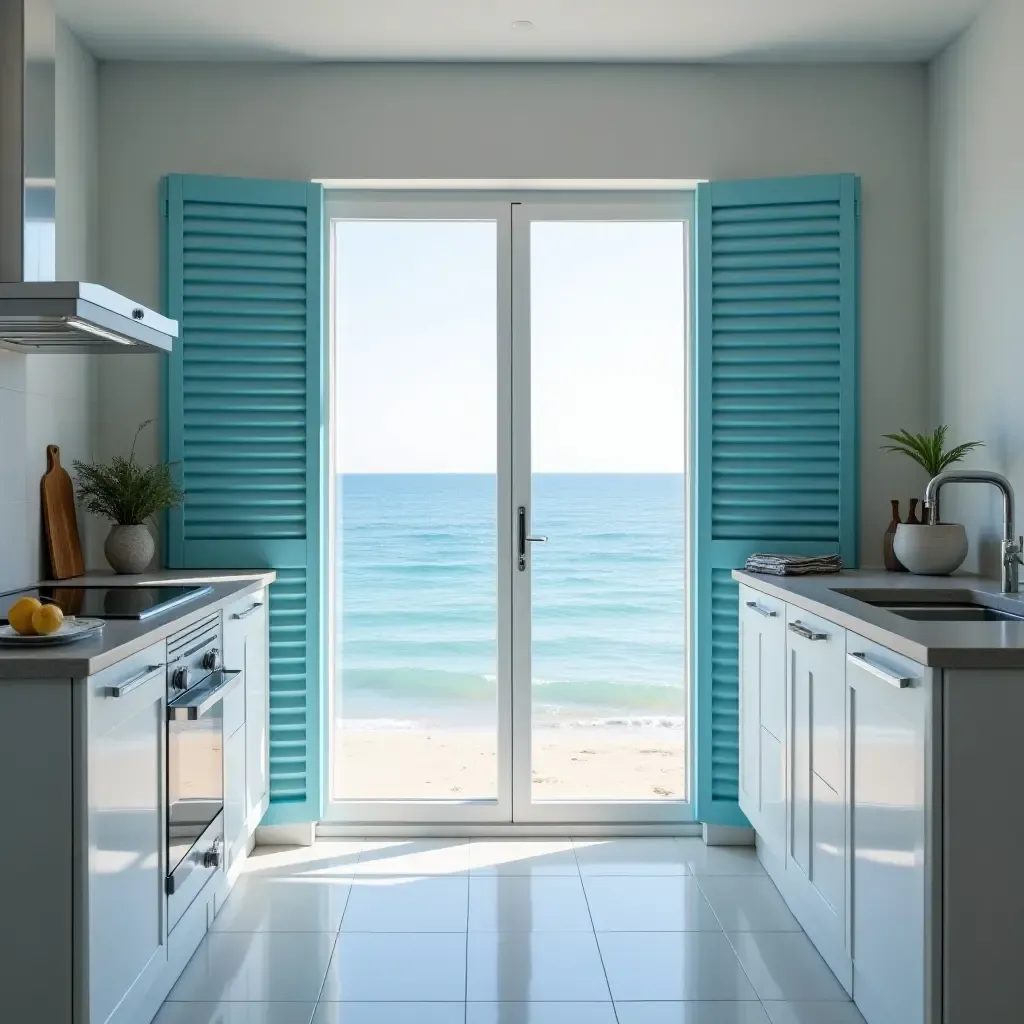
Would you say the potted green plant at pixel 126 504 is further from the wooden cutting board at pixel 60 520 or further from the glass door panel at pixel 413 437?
the glass door panel at pixel 413 437

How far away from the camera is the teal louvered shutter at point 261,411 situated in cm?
347

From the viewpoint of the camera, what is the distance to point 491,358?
3.71m

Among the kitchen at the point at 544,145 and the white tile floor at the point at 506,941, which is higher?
the kitchen at the point at 544,145

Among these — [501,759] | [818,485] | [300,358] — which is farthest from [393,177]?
[501,759]

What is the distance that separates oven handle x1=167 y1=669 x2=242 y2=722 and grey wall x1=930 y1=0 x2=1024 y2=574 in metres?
2.23

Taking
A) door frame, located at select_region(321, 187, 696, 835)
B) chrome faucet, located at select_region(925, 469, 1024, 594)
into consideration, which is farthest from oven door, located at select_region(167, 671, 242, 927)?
chrome faucet, located at select_region(925, 469, 1024, 594)

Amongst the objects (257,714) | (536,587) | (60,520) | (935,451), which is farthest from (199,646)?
(935,451)

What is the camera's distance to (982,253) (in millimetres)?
3148

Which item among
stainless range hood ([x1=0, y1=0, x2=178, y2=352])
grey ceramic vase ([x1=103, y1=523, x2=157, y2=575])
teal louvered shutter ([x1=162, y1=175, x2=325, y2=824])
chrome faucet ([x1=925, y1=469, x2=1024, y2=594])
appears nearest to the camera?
stainless range hood ([x1=0, y1=0, x2=178, y2=352])

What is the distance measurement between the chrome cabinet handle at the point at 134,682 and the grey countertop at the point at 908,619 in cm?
149

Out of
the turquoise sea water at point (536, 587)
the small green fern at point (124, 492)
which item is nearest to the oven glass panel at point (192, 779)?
the small green fern at point (124, 492)

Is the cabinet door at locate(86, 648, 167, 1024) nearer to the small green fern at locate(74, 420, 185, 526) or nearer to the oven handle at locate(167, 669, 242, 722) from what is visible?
the oven handle at locate(167, 669, 242, 722)

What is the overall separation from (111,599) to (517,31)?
83.3 inches

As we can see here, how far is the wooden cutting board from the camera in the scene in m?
3.12
